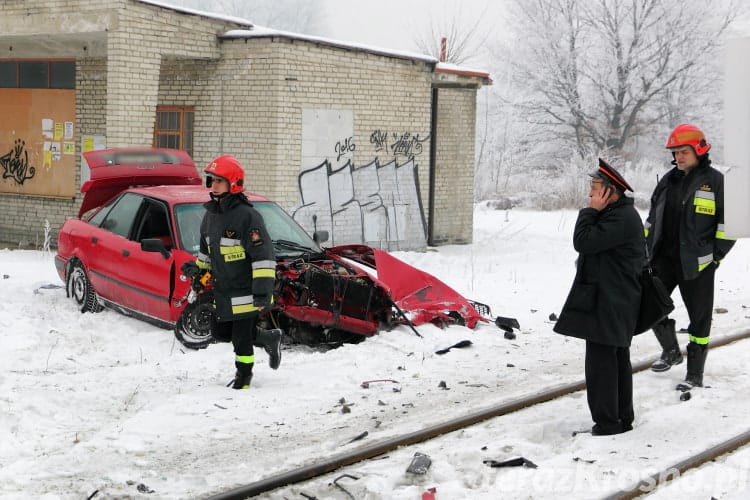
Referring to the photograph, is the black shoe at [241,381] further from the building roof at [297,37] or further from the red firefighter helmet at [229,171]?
the building roof at [297,37]

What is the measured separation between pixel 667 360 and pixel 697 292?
890 mm

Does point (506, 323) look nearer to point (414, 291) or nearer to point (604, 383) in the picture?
point (414, 291)

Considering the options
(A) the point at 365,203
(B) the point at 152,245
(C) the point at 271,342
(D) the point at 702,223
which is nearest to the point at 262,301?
(C) the point at 271,342

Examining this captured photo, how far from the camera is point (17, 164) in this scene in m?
17.3

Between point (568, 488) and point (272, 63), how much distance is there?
Answer: 11037 millimetres

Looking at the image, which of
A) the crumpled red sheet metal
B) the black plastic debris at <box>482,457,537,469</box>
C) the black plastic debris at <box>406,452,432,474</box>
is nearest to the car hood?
the crumpled red sheet metal

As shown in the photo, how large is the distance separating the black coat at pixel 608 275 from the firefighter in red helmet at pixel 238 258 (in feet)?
7.53

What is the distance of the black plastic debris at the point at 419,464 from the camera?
17.7 feet

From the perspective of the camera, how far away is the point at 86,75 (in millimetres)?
16312

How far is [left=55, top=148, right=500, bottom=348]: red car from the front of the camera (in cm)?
851

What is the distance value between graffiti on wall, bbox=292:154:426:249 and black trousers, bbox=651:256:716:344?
27.9 ft

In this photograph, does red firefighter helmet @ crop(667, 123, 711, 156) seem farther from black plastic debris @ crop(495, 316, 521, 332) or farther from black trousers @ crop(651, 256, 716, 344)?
black plastic debris @ crop(495, 316, 521, 332)

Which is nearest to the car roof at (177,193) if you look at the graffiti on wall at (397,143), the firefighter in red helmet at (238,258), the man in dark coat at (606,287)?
the firefighter in red helmet at (238,258)

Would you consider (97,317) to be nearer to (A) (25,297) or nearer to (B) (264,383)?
(A) (25,297)
